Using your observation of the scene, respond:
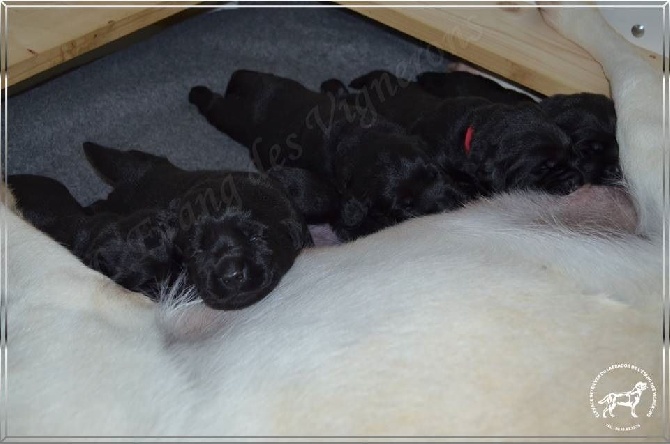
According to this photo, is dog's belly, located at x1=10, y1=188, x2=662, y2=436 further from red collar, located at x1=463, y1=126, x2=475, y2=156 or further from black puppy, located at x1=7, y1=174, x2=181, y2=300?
red collar, located at x1=463, y1=126, x2=475, y2=156

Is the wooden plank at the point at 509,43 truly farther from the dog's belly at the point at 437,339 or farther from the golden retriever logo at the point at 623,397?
the golden retriever logo at the point at 623,397

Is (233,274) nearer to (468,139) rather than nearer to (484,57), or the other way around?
(468,139)

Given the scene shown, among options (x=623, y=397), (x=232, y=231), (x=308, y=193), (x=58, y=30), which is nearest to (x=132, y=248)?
(x=232, y=231)

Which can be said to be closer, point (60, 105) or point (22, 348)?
point (22, 348)

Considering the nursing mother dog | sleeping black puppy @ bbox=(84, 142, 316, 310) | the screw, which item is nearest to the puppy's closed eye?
sleeping black puppy @ bbox=(84, 142, 316, 310)

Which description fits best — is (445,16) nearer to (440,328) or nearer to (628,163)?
(628,163)

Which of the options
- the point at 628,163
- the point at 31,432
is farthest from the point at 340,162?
the point at 31,432
